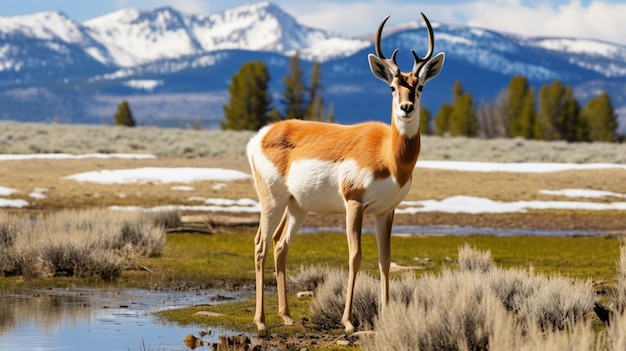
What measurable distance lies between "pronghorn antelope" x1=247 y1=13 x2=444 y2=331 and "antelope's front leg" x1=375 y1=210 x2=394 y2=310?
11mm

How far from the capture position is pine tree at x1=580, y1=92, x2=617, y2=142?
5039 inches

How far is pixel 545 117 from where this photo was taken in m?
126

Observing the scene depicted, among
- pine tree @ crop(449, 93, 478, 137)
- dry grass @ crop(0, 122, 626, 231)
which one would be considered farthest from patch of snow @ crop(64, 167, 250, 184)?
pine tree @ crop(449, 93, 478, 137)

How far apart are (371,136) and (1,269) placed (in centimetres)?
798

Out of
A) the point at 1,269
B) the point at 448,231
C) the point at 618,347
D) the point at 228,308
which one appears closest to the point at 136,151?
the point at 448,231

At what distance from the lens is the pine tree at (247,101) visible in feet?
358

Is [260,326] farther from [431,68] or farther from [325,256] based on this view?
[325,256]

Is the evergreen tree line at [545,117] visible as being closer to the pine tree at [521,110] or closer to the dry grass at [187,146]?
the pine tree at [521,110]

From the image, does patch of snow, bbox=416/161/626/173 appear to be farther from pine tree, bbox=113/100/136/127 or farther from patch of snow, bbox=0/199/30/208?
pine tree, bbox=113/100/136/127

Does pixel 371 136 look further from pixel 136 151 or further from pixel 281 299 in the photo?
pixel 136 151

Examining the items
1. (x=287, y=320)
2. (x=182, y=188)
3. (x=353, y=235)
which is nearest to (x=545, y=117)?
(x=182, y=188)

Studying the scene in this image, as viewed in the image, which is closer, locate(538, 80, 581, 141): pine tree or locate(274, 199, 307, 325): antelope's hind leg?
locate(274, 199, 307, 325): antelope's hind leg

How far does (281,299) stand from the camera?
12.9 m

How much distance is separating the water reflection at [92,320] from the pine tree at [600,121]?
11570cm
